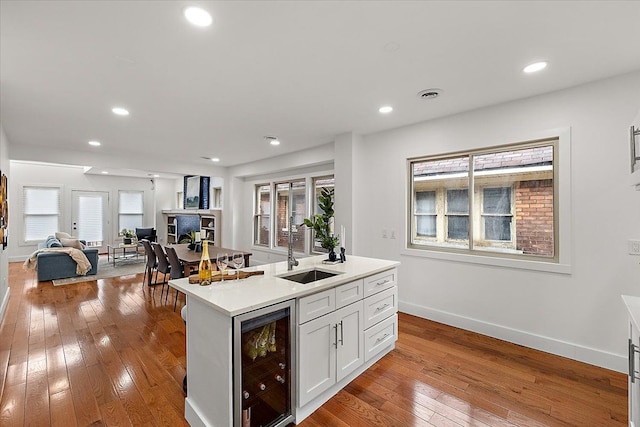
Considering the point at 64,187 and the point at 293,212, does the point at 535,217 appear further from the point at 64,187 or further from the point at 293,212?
the point at 64,187

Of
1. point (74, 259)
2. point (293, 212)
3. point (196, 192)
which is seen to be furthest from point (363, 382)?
point (196, 192)

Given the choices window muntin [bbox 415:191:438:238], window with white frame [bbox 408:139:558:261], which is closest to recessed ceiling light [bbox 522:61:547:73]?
window with white frame [bbox 408:139:558:261]

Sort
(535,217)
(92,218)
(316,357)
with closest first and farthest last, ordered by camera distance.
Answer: (316,357) → (535,217) → (92,218)

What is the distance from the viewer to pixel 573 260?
8.73ft

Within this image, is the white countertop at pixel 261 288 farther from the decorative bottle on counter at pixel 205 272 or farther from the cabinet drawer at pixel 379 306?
the cabinet drawer at pixel 379 306

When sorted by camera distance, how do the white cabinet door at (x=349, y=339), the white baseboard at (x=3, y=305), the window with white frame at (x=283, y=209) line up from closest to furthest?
1. the white cabinet door at (x=349, y=339)
2. the white baseboard at (x=3, y=305)
3. the window with white frame at (x=283, y=209)

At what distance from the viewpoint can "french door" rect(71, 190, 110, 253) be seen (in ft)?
28.3

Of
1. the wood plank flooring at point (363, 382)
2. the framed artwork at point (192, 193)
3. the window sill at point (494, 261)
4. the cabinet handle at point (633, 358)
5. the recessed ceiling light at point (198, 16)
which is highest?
the recessed ceiling light at point (198, 16)

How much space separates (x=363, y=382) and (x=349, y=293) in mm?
762

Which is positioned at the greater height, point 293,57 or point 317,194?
point 293,57

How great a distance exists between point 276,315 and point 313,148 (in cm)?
381

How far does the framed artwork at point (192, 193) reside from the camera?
8.59 meters

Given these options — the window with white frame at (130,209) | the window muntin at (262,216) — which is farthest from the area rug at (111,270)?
the window muntin at (262,216)

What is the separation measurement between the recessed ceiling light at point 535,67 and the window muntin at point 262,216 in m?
5.29
